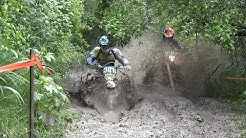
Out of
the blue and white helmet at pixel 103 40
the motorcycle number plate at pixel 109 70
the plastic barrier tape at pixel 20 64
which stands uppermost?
the blue and white helmet at pixel 103 40

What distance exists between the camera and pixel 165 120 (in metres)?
8.69

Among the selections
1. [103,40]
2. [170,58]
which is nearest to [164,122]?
[103,40]

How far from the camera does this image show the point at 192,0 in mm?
8148

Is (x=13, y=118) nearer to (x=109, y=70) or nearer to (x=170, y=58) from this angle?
(x=109, y=70)

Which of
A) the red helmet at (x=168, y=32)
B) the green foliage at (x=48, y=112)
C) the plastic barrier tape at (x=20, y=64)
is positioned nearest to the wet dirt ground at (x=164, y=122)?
the green foliage at (x=48, y=112)

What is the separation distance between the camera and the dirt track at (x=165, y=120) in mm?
7566

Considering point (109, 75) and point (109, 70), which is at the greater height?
point (109, 70)

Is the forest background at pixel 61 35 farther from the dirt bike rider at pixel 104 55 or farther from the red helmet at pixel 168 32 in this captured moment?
the red helmet at pixel 168 32

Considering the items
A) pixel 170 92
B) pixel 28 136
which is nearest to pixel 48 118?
pixel 28 136

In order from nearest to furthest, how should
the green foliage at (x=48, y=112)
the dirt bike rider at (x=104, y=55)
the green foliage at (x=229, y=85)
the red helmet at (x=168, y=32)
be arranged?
the green foliage at (x=48, y=112) → the dirt bike rider at (x=104, y=55) → the green foliage at (x=229, y=85) → the red helmet at (x=168, y=32)

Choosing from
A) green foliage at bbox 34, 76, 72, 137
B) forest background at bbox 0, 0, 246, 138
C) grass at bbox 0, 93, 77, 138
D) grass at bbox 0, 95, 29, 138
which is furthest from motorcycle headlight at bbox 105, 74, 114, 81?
grass at bbox 0, 95, 29, 138

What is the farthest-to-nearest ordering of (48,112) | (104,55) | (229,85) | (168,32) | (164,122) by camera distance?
(168,32) → (229,85) → (104,55) → (164,122) → (48,112)

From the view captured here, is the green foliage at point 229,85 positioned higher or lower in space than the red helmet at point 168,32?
lower

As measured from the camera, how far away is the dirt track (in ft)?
24.8
